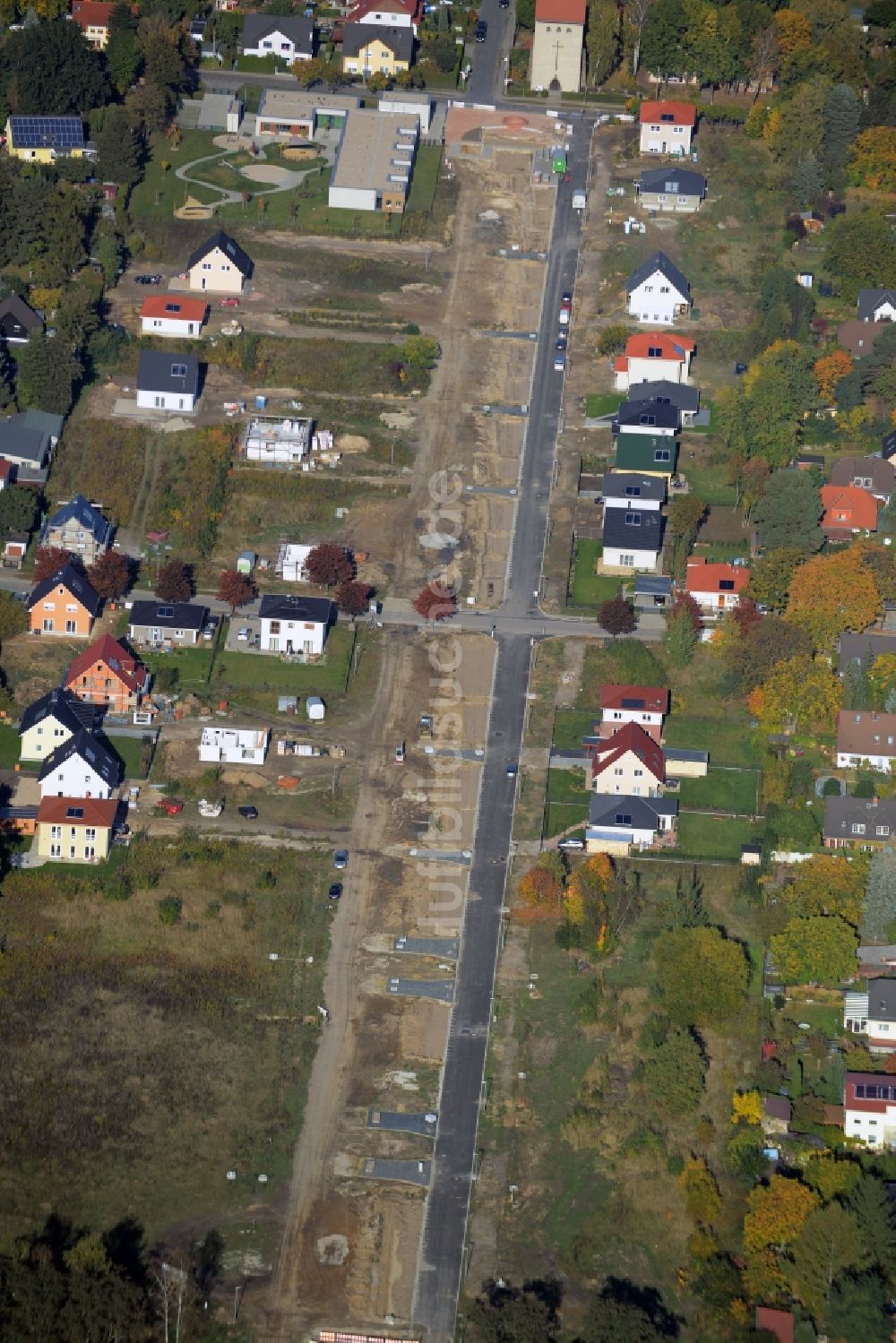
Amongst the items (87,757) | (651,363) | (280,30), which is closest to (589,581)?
(651,363)

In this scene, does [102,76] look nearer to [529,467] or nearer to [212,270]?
[212,270]

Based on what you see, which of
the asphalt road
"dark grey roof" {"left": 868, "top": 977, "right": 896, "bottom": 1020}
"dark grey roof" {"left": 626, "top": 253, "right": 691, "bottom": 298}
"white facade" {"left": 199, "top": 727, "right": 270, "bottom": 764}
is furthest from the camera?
"dark grey roof" {"left": 626, "top": 253, "right": 691, "bottom": 298}

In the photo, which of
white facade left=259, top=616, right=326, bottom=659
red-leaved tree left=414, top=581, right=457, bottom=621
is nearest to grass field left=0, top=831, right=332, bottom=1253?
white facade left=259, top=616, right=326, bottom=659

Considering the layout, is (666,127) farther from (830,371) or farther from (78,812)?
(78,812)

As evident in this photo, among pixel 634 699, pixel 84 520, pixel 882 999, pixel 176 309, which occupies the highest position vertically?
pixel 176 309

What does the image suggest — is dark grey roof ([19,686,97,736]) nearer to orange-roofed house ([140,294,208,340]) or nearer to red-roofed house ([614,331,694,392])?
orange-roofed house ([140,294,208,340])
